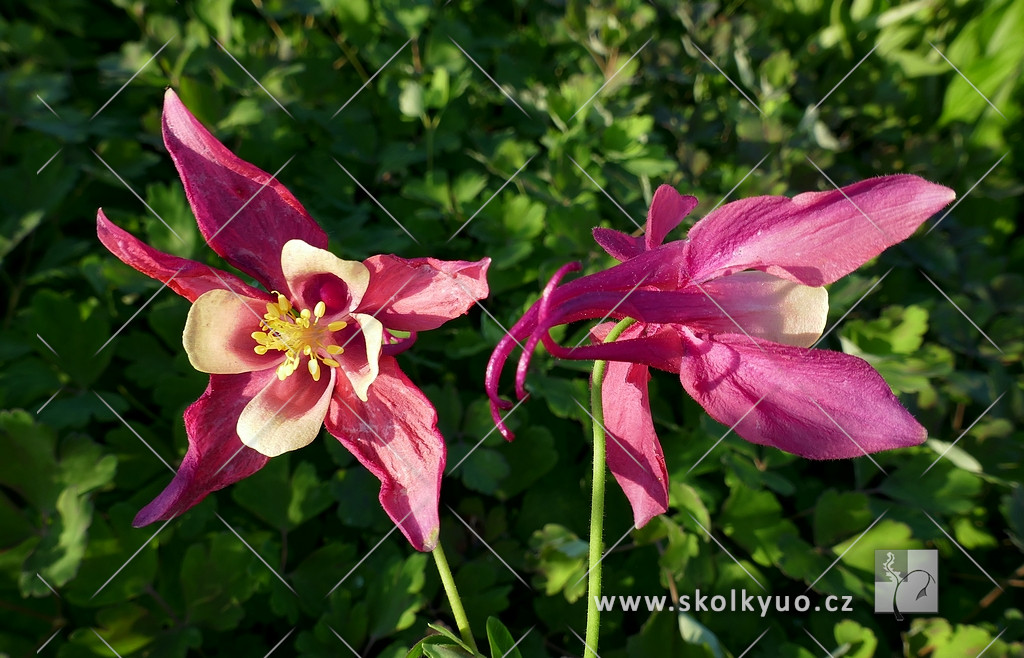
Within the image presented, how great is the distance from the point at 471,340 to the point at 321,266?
0.70 m

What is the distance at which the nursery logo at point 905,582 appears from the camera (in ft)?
4.77

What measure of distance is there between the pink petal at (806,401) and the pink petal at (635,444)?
0.09m

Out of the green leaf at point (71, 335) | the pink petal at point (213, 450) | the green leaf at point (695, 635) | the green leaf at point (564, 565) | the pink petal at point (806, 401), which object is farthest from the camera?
the green leaf at point (71, 335)

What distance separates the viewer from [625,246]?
0.88m

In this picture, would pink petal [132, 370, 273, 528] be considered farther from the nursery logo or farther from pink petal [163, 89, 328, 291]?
the nursery logo

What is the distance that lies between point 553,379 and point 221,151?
2.50 ft

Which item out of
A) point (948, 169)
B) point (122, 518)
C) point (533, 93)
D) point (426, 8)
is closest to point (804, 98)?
point (948, 169)

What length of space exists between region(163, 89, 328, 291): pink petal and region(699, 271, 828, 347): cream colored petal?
0.49 m

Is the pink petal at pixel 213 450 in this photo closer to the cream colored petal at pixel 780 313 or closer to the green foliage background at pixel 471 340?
the green foliage background at pixel 471 340

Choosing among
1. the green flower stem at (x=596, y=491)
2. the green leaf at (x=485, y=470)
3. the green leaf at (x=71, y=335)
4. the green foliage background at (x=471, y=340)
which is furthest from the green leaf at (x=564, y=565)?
the green leaf at (x=71, y=335)

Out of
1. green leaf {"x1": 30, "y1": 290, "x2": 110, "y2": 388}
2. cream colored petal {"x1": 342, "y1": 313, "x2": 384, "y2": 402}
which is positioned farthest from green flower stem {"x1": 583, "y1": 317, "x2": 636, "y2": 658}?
green leaf {"x1": 30, "y1": 290, "x2": 110, "y2": 388}

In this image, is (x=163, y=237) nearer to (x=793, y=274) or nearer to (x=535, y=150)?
(x=535, y=150)

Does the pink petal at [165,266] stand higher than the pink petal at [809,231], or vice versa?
the pink petal at [809,231]

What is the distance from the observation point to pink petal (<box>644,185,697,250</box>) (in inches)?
32.2
